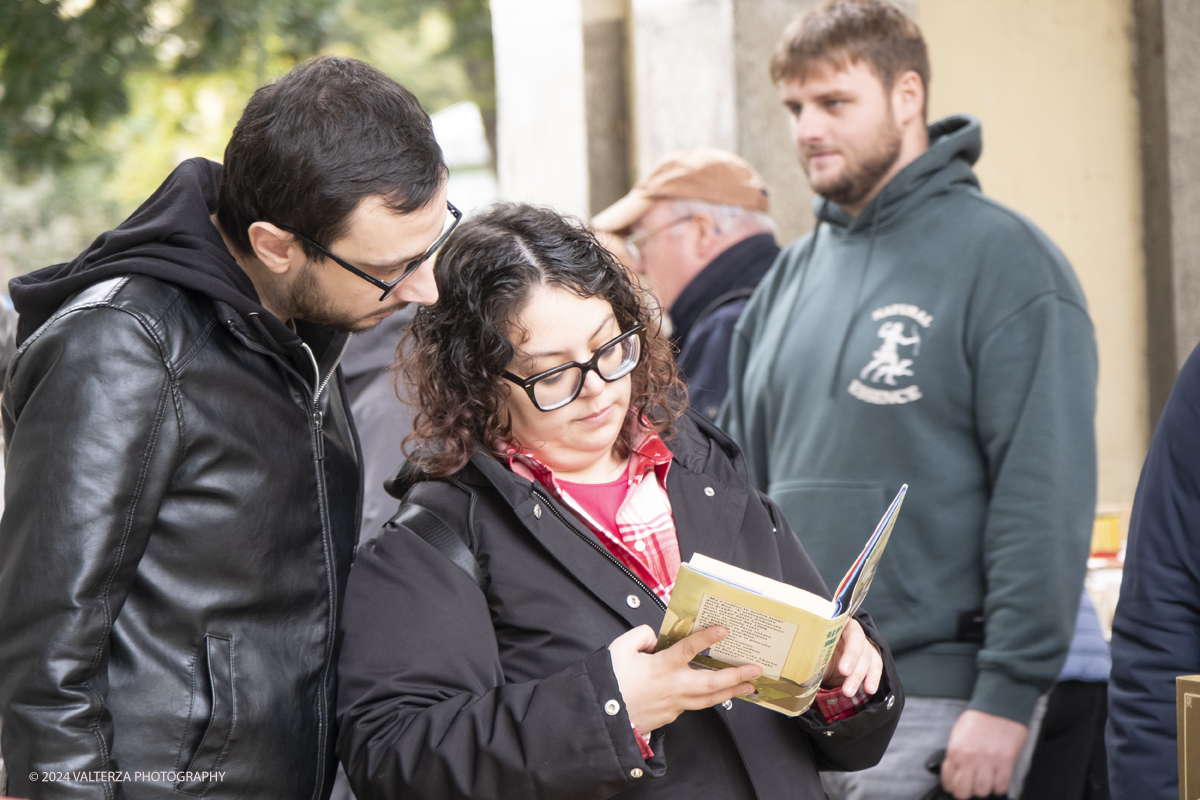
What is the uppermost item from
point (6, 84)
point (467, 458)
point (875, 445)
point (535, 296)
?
point (6, 84)

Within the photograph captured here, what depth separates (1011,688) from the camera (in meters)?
2.64

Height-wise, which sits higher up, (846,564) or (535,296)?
(535,296)

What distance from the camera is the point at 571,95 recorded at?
555 centimetres

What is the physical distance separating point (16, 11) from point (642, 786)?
6.66 m

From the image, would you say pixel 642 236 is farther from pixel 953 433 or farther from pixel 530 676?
pixel 530 676

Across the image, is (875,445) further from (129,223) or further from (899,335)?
(129,223)

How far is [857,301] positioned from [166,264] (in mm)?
1907

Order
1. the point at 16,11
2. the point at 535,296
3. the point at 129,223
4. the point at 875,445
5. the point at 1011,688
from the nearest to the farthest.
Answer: the point at 129,223, the point at 535,296, the point at 1011,688, the point at 875,445, the point at 16,11

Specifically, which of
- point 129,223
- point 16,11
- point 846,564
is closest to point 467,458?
point 129,223

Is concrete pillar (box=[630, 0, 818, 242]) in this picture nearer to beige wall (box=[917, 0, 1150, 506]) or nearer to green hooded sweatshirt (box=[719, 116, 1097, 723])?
beige wall (box=[917, 0, 1150, 506])

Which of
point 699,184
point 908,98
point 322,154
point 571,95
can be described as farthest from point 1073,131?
point 322,154

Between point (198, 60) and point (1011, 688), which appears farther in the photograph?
point (198, 60)

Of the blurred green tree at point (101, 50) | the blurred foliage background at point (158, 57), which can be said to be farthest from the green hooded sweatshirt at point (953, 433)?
the blurred green tree at point (101, 50)

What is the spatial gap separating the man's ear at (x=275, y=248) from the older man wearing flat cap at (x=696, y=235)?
2.04 meters
